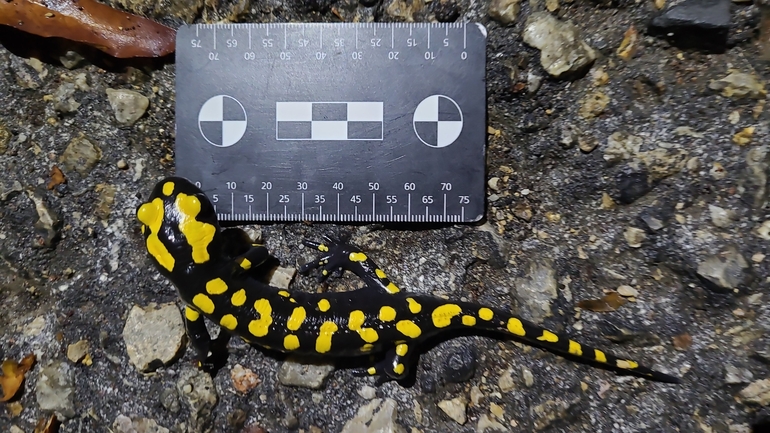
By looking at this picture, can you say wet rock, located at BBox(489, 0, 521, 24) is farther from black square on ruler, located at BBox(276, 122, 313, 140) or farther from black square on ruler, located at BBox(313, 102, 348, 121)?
black square on ruler, located at BBox(276, 122, 313, 140)

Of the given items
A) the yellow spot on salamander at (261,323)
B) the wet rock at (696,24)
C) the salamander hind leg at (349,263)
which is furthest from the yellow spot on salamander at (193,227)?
the wet rock at (696,24)

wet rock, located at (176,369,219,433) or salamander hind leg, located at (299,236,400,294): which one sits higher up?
salamander hind leg, located at (299,236,400,294)

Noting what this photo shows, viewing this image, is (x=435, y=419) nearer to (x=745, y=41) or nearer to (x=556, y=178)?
(x=556, y=178)

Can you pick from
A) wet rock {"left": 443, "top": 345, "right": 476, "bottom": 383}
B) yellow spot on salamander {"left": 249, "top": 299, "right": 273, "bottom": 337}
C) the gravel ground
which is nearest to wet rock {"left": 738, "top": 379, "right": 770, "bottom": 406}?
the gravel ground

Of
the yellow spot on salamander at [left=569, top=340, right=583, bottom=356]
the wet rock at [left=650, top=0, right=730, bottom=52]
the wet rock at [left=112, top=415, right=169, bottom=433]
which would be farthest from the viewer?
the wet rock at [left=112, top=415, right=169, bottom=433]

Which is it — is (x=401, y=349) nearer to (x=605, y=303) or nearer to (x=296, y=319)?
(x=296, y=319)

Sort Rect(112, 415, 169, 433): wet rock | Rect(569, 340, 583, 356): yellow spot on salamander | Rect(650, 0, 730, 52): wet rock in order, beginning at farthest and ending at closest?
Rect(112, 415, 169, 433): wet rock, Rect(569, 340, 583, 356): yellow spot on salamander, Rect(650, 0, 730, 52): wet rock

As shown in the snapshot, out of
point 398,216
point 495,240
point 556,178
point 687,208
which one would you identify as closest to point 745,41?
point 687,208
